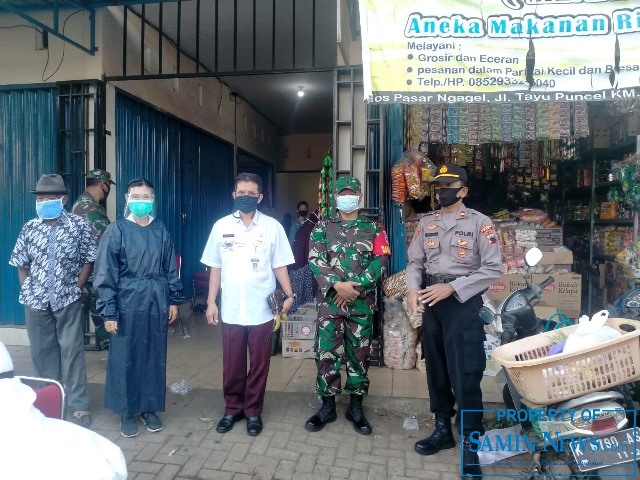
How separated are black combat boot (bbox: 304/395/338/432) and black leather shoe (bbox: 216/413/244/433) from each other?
0.54 meters

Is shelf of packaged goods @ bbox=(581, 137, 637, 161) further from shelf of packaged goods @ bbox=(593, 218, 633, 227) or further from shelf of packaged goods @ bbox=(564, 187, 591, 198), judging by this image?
shelf of packaged goods @ bbox=(593, 218, 633, 227)

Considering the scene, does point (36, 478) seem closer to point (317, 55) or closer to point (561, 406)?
point (561, 406)

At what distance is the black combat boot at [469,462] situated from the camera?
2756 millimetres

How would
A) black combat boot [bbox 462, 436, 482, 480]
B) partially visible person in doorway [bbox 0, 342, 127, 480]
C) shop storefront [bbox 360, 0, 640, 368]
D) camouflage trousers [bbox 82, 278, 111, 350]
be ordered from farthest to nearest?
camouflage trousers [bbox 82, 278, 111, 350]
shop storefront [bbox 360, 0, 640, 368]
black combat boot [bbox 462, 436, 482, 480]
partially visible person in doorway [bbox 0, 342, 127, 480]

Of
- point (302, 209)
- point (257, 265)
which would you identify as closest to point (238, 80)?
point (302, 209)

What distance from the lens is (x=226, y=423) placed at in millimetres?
3344

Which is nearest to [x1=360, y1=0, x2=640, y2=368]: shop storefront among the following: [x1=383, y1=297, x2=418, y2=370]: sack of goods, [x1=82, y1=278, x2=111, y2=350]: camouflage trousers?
[x1=383, y1=297, x2=418, y2=370]: sack of goods

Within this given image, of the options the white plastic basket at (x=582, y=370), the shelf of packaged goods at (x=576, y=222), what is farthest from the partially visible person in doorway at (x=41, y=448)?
the shelf of packaged goods at (x=576, y=222)

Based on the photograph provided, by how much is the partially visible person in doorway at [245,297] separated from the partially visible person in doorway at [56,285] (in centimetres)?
101

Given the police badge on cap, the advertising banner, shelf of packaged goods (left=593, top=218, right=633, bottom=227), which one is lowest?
shelf of packaged goods (left=593, top=218, right=633, bottom=227)

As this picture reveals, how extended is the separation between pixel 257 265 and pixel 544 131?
3153mm

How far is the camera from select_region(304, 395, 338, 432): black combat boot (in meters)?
3.36

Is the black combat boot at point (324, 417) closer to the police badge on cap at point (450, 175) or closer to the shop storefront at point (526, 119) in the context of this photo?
the shop storefront at point (526, 119)

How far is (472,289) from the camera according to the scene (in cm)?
280
